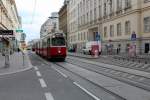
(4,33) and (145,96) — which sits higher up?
(4,33)

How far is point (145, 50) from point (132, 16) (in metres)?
6.30

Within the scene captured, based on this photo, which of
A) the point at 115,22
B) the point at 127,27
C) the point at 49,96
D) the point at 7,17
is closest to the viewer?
the point at 49,96

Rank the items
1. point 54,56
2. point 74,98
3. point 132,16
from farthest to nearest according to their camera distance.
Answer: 1. point 132,16
2. point 54,56
3. point 74,98

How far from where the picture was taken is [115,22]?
65.8 m

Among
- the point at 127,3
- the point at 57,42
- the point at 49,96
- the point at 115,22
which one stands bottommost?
the point at 49,96

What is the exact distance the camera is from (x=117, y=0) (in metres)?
64.7

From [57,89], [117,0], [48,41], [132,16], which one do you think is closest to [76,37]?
[117,0]

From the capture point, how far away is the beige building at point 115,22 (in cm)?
5403

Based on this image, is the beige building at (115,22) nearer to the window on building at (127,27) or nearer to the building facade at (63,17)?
the window on building at (127,27)

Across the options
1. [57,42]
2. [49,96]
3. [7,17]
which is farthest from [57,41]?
[7,17]

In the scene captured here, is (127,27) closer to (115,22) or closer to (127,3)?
(127,3)

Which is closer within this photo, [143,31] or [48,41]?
[48,41]

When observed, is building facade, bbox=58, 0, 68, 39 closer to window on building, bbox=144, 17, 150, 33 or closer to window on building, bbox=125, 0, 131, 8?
window on building, bbox=125, 0, 131, 8

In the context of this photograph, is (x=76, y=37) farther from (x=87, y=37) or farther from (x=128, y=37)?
(x=128, y=37)
